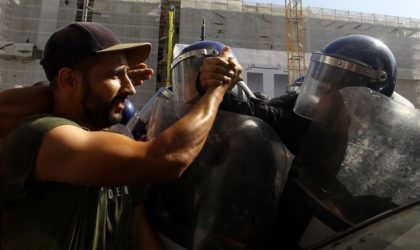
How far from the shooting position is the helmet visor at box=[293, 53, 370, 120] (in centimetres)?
142

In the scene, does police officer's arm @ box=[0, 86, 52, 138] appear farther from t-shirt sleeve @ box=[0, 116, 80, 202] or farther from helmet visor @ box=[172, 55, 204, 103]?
helmet visor @ box=[172, 55, 204, 103]

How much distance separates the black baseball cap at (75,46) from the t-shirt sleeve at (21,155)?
0.24 meters

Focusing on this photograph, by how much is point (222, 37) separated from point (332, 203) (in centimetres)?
2253

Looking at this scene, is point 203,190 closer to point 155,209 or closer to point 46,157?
point 155,209

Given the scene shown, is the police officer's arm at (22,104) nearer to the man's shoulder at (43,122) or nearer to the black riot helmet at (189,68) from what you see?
the man's shoulder at (43,122)

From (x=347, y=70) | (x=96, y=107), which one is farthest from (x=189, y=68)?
(x=347, y=70)

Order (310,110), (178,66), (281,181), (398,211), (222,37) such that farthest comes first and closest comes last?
(222,37), (178,66), (310,110), (281,181), (398,211)

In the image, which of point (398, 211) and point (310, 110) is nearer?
point (398, 211)

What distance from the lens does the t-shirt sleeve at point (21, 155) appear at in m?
1.00

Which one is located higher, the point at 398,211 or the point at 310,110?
the point at 310,110

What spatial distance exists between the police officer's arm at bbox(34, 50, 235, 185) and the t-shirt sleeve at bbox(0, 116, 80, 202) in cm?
2

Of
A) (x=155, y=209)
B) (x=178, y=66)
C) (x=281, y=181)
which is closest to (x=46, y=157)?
(x=155, y=209)

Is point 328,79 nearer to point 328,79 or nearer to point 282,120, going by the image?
point 328,79

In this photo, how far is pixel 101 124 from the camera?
1237 mm
